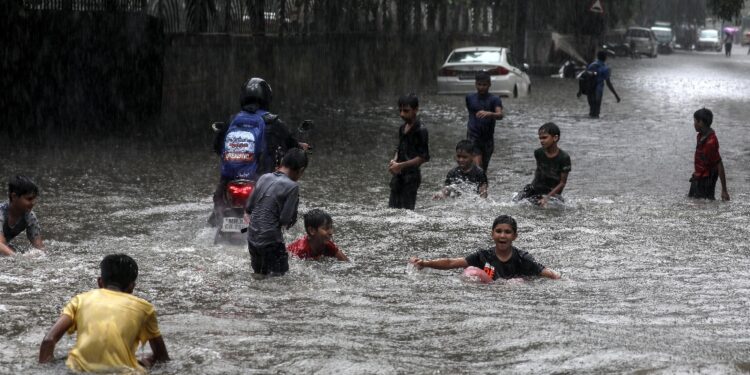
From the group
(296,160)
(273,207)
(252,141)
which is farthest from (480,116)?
(273,207)

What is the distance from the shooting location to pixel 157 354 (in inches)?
267

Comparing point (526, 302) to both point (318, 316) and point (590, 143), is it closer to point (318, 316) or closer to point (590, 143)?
point (318, 316)

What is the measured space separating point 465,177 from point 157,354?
6948mm

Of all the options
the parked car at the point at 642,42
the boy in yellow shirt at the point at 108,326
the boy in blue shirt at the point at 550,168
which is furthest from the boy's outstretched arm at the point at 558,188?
the parked car at the point at 642,42

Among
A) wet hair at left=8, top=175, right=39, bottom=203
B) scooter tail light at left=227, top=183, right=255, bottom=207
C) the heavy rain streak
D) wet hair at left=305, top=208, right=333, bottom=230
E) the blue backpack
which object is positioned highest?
the blue backpack

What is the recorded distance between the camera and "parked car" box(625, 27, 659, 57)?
7259 cm

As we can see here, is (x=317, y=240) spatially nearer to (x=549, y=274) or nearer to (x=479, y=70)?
(x=549, y=274)

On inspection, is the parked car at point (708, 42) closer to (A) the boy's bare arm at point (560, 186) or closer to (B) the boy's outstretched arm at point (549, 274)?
(A) the boy's bare arm at point (560, 186)

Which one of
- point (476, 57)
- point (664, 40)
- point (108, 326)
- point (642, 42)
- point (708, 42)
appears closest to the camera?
point (108, 326)

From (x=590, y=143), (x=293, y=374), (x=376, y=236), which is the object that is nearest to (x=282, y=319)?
(x=293, y=374)

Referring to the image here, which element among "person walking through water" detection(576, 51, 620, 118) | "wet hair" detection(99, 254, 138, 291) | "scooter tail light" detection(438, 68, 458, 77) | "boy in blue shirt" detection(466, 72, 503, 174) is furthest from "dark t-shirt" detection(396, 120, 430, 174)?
"scooter tail light" detection(438, 68, 458, 77)

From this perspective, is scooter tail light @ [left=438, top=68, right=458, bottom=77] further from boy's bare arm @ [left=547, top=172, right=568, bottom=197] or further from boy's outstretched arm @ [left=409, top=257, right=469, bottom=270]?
boy's outstretched arm @ [left=409, top=257, right=469, bottom=270]

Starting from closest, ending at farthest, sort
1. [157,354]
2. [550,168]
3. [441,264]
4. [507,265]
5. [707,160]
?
[157,354], [441,264], [507,265], [550,168], [707,160]

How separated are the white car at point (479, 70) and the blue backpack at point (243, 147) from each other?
2129 cm
